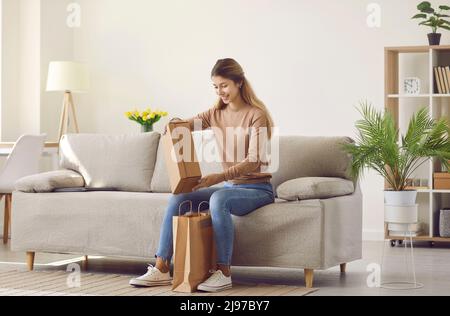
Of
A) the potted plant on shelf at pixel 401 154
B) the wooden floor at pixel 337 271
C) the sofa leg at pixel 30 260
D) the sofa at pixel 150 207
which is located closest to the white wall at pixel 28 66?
the wooden floor at pixel 337 271

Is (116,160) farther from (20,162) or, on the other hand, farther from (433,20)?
(433,20)

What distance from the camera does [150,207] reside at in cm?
443

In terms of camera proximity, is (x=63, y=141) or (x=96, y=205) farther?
(x=63, y=141)

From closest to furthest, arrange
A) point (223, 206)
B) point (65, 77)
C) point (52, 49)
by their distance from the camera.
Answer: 1. point (223, 206)
2. point (65, 77)
3. point (52, 49)

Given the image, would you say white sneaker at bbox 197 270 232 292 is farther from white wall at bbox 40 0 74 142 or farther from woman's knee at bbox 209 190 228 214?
white wall at bbox 40 0 74 142

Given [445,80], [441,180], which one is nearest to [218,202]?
[441,180]

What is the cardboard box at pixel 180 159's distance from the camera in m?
4.00

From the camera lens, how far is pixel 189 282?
3879mm

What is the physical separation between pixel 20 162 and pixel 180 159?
8.02 feet

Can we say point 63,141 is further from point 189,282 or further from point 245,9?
point 245,9

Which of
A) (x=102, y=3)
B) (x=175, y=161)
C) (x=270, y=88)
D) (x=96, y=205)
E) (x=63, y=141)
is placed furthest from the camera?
(x=102, y=3)

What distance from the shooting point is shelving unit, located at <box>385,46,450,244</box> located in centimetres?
595
